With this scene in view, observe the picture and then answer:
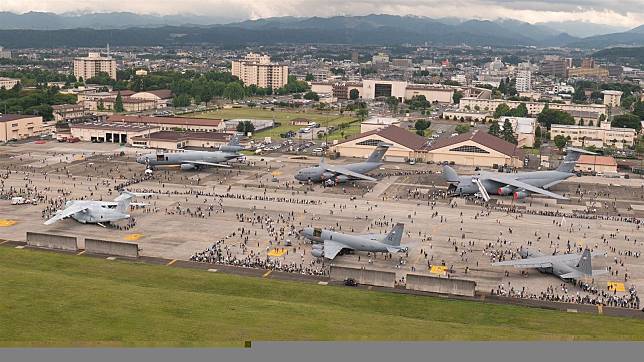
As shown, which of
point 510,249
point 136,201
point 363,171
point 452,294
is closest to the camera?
point 452,294

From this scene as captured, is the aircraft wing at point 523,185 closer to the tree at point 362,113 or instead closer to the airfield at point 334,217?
the airfield at point 334,217

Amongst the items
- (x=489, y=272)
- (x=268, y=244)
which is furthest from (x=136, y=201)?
(x=489, y=272)

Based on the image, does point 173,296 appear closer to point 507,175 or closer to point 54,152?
point 507,175

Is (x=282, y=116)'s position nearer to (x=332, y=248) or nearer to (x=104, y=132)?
(x=104, y=132)

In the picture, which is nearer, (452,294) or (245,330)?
(245,330)

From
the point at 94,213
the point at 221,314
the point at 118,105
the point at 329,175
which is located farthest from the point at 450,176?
the point at 118,105

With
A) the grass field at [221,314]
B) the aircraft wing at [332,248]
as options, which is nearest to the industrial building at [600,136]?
the aircraft wing at [332,248]
